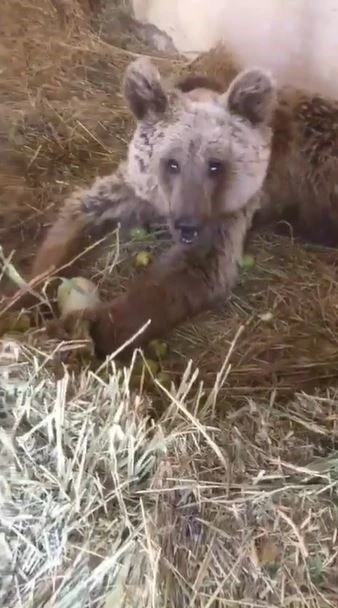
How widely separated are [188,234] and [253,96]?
0.50m

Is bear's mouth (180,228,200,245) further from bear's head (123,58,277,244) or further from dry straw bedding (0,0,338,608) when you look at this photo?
dry straw bedding (0,0,338,608)

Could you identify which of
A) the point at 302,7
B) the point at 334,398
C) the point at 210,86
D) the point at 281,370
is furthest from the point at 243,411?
the point at 302,7

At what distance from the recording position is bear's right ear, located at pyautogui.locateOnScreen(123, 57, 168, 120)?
3.13m

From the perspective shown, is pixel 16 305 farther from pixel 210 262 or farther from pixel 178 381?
pixel 210 262

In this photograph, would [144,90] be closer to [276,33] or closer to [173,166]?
[173,166]

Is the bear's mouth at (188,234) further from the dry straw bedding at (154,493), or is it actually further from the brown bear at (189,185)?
the dry straw bedding at (154,493)

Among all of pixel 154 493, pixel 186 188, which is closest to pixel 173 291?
pixel 186 188

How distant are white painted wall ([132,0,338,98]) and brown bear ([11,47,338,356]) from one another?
554 mm

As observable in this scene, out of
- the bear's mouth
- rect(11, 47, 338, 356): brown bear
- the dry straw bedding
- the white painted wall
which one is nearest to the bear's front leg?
rect(11, 47, 338, 356): brown bear

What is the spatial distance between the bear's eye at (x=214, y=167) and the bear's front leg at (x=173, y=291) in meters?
0.22

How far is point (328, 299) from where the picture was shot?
3.33 meters

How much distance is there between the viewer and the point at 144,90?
3166 millimetres

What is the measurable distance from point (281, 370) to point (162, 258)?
0.63 metres

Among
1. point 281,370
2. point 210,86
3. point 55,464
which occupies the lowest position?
point 281,370
